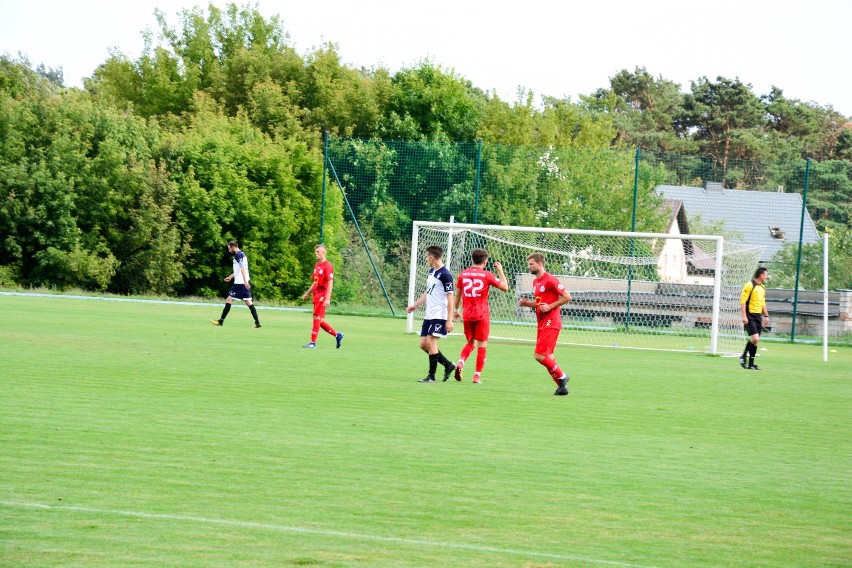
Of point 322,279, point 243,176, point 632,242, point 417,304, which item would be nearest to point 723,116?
point 243,176

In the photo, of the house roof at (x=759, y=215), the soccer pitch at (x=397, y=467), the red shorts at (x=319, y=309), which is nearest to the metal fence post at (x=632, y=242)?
the house roof at (x=759, y=215)

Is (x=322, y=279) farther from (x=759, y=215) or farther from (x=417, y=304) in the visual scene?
(x=759, y=215)

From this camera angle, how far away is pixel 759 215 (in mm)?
32281

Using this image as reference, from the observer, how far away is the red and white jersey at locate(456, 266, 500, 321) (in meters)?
15.9

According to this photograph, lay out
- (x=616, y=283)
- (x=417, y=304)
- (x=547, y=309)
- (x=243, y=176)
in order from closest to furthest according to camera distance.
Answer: (x=547, y=309) < (x=417, y=304) < (x=616, y=283) < (x=243, y=176)

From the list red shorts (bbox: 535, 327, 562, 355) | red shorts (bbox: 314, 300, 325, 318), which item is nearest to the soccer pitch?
red shorts (bbox: 535, 327, 562, 355)

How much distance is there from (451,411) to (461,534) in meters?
5.75

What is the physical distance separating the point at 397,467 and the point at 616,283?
2232cm

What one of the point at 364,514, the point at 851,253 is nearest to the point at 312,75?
the point at 851,253

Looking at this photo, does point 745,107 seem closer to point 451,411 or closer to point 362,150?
point 362,150

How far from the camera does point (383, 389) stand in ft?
46.3

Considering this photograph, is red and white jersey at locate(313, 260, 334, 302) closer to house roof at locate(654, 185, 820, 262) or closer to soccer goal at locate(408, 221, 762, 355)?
soccer goal at locate(408, 221, 762, 355)

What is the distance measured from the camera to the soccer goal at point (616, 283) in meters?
28.7

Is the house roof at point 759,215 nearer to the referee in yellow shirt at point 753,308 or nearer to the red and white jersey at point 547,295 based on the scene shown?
the referee in yellow shirt at point 753,308
